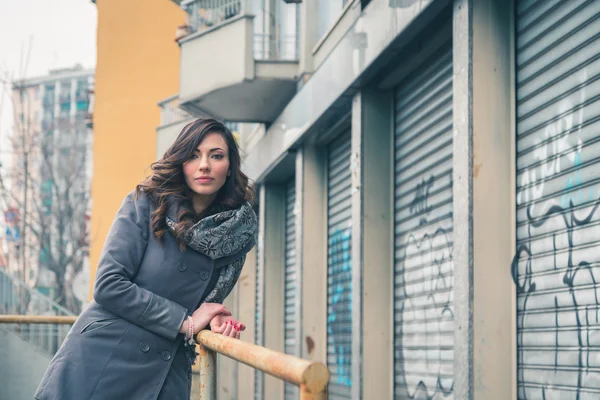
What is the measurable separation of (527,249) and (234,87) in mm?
6769

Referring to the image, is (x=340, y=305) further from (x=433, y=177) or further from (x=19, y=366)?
(x=19, y=366)

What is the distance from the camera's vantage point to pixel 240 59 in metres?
11.2

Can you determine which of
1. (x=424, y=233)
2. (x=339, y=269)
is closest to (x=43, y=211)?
(x=339, y=269)

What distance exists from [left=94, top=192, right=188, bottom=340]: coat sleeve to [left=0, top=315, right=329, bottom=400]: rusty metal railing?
135mm

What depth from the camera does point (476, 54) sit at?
5.36 meters

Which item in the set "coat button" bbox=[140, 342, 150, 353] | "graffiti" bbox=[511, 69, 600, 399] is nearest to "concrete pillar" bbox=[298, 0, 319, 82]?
"graffiti" bbox=[511, 69, 600, 399]

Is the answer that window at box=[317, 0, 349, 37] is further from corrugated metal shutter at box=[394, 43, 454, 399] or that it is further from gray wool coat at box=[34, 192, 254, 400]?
gray wool coat at box=[34, 192, 254, 400]

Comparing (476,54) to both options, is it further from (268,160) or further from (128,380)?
(268,160)

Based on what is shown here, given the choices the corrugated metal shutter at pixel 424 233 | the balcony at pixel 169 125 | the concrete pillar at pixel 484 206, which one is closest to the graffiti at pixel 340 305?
the corrugated metal shutter at pixel 424 233

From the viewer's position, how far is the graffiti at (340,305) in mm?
9078

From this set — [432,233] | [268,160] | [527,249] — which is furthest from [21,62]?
[527,249]

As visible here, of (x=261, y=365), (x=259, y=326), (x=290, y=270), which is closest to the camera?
(x=261, y=365)

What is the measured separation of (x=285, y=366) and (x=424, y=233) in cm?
515

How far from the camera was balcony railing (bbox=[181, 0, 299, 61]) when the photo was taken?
11.6 metres
